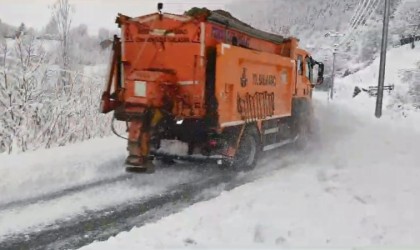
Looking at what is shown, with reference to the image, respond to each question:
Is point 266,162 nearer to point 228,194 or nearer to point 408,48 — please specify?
point 228,194

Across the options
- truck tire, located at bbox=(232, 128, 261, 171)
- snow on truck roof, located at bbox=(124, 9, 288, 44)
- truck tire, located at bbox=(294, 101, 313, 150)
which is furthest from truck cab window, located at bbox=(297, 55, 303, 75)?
truck tire, located at bbox=(232, 128, 261, 171)

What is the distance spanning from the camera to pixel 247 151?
380 inches

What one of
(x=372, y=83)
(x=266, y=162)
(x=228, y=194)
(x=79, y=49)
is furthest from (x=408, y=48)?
(x=228, y=194)

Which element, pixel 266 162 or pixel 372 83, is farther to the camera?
pixel 372 83

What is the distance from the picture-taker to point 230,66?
851 cm

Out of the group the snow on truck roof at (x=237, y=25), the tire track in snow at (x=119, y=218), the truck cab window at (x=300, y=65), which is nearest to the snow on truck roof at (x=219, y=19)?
the snow on truck roof at (x=237, y=25)

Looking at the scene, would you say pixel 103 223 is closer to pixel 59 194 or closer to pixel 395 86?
pixel 59 194

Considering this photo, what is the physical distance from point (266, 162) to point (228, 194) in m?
3.72

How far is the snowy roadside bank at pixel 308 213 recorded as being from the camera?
5141 millimetres

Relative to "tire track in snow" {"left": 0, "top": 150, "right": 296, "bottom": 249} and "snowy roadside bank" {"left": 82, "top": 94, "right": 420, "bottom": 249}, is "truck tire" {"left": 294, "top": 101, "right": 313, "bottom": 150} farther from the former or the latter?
"tire track in snow" {"left": 0, "top": 150, "right": 296, "bottom": 249}

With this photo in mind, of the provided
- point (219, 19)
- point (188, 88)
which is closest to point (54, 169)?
point (188, 88)

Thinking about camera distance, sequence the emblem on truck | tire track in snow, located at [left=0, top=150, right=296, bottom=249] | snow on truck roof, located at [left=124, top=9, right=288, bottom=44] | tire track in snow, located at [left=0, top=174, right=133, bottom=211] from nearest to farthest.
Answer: tire track in snow, located at [left=0, top=150, right=296, bottom=249], tire track in snow, located at [left=0, top=174, right=133, bottom=211], snow on truck roof, located at [left=124, top=9, right=288, bottom=44], the emblem on truck

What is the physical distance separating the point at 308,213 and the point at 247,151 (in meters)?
3.69

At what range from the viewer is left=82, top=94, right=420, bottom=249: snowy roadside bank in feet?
16.9
